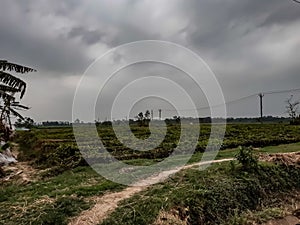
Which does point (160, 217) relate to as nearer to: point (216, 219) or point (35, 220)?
point (216, 219)

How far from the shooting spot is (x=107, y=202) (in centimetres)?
538

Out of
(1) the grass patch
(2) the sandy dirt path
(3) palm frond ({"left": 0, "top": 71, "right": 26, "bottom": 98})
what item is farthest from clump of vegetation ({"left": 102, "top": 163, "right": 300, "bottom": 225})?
(3) palm frond ({"left": 0, "top": 71, "right": 26, "bottom": 98})

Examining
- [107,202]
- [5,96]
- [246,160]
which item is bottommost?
[107,202]

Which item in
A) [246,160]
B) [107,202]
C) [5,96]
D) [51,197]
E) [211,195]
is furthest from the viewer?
[5,96]

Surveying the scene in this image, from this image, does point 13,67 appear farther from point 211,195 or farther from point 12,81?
point 211,195

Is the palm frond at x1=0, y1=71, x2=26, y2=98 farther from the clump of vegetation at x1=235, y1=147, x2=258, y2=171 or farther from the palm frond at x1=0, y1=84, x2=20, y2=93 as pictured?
the clump of vegetation at x1=235, y1=147, x2=258, y2=171

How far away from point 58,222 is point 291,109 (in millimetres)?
26701

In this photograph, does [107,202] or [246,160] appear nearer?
[107,202]

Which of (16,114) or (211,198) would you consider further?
(16,114)

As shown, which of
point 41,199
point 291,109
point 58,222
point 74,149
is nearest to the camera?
point 58,222

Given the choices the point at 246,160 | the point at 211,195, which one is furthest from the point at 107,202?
the point at 246,160

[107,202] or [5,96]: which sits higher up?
[5,96]

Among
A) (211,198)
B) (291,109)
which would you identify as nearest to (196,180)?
(211,198)

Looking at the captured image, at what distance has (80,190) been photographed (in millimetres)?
5883
